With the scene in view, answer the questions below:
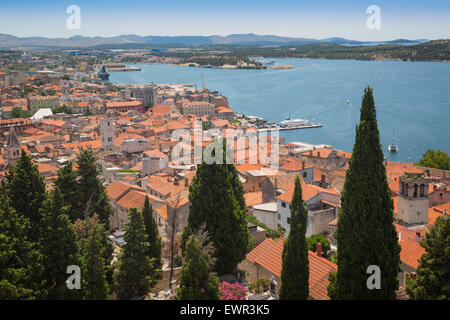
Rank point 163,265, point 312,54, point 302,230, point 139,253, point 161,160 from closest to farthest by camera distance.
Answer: point 302,230
point 139,253
point 163,265
point 161,160
point 312,54

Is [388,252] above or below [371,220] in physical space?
below

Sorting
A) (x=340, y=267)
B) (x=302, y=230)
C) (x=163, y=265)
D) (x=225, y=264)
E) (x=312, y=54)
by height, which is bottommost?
(x=163, y=265)

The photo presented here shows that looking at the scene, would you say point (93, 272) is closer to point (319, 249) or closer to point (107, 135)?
point (319, 249)

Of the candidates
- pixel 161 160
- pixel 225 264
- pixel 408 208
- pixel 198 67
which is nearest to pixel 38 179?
pixel 225 264

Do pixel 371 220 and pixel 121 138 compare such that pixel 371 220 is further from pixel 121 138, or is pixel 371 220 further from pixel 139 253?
pixel 121 138

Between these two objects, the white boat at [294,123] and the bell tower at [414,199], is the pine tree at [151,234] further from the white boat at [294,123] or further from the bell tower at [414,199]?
the white boat at [294,123]

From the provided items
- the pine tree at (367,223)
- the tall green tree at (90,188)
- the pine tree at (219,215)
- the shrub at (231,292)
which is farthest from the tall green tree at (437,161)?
the shrub at (231,292)

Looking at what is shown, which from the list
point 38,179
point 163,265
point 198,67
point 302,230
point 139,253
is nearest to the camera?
point 302,230

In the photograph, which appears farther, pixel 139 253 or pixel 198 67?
pixel 198 67
